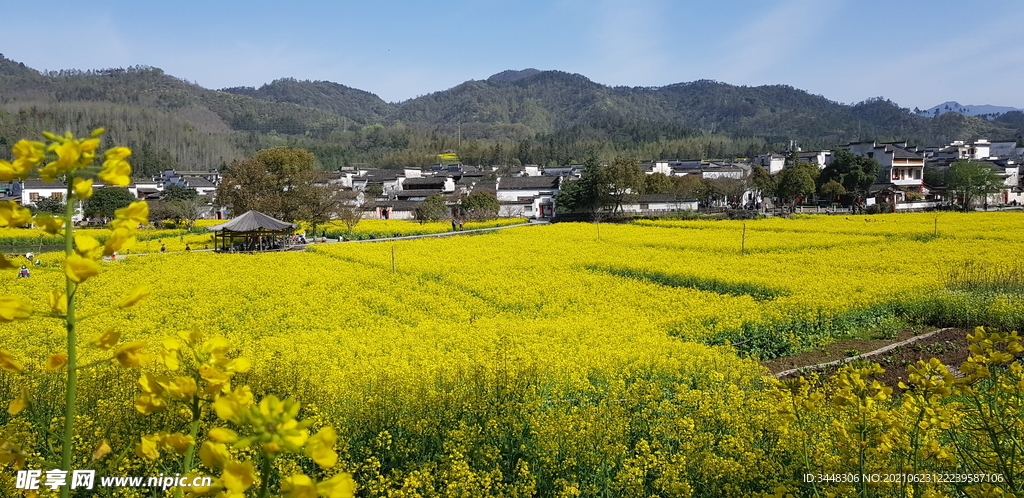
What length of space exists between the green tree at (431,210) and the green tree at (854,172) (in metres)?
40.9

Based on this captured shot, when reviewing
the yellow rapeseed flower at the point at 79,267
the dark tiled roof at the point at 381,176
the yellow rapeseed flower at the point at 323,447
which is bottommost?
the yellow rapeseed flower at the point at 323,447

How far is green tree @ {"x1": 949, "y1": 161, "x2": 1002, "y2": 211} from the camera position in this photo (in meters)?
54.1

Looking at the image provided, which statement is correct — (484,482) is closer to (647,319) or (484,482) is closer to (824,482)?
(824,482)

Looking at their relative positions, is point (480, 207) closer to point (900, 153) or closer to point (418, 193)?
point (418, 193)

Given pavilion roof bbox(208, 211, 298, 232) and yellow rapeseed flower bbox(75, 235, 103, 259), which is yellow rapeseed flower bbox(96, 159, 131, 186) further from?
pavilion roof bbox(208, 211, 298, 232)

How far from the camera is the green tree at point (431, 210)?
176 ft

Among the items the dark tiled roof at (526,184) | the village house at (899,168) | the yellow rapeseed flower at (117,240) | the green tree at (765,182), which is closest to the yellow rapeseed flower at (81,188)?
the yellow rapeseed flower at (117,240)

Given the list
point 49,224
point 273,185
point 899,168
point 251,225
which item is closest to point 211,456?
point 49,224

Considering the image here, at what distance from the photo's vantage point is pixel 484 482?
13.1 ft

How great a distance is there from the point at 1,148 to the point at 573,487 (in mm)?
143971

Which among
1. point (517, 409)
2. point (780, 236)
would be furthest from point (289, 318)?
point (780, 236)

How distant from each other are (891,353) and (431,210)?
4584 cm

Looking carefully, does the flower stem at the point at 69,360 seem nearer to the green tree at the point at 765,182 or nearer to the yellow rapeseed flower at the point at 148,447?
the yellow rapeseed flower at the point at 148,447

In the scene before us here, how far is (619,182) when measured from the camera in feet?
171
